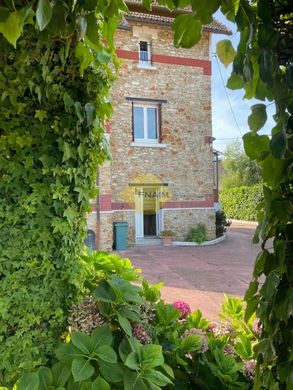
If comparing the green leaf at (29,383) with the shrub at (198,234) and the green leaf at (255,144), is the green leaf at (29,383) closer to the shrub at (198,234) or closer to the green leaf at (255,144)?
the green leaf at (255,144)

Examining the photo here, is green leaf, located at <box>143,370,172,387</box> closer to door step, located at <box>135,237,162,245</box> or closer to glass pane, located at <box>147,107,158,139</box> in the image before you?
door step, located at <box>135,237,162,245</box>

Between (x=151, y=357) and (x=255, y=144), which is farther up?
(x=255, y=144)

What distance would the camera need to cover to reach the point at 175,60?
1352cm

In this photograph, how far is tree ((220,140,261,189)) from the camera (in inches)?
1135

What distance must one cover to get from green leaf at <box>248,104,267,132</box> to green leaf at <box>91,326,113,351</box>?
105 cm

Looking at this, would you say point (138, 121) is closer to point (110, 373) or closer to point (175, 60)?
point (175, 60)

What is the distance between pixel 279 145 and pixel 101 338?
3.61ft

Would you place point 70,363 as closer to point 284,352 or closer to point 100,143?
point 284,352

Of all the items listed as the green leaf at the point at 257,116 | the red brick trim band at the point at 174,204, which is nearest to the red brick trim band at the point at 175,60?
the red brick trim band at the point at 174,204

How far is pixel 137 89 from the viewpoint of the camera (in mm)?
13148

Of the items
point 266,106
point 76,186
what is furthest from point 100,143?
point 266,106

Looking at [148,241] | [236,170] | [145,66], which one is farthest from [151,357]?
[236,170]

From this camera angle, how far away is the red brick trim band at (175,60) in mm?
12875

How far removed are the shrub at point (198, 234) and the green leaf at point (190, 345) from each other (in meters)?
11.9
